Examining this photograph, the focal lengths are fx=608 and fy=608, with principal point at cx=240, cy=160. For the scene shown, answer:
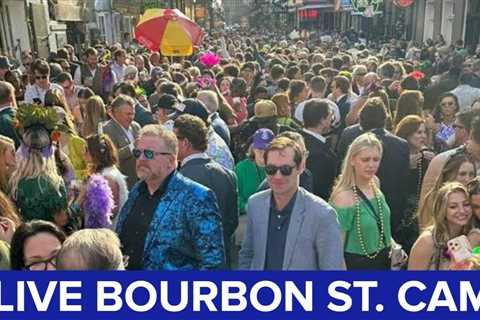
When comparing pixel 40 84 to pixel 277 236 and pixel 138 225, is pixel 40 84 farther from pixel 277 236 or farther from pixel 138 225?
pixel 277 236

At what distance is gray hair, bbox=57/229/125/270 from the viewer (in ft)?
8.22

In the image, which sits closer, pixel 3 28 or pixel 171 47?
pixel 171 47

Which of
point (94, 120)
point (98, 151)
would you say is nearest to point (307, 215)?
point (98, 151)

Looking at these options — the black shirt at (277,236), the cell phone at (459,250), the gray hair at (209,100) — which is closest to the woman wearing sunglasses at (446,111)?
the gray hair at (209,100)

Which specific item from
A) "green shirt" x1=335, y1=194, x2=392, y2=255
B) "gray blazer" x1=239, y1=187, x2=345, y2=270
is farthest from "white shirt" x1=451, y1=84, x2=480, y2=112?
"gray blazer" x1=239, y1=187, x2=345, y2=270

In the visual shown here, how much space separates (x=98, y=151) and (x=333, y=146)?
313 cm

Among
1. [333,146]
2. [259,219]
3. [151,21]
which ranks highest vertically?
[151,21]

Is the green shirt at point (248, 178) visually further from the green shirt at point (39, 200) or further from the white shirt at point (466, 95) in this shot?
the white shirt at point (466, 95)

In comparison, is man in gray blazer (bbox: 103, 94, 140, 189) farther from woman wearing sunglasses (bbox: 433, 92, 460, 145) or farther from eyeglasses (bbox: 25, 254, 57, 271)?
woman wearing sunglasses (bbox: 433, 92, 460, 145)

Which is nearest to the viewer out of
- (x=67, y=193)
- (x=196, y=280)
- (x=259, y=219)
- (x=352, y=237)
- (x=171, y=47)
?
(x=196, y=280)

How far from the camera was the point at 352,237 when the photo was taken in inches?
148

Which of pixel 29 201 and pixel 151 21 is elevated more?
pixel 151 21

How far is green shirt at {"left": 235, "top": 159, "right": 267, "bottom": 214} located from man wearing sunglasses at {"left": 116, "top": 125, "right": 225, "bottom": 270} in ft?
5.65

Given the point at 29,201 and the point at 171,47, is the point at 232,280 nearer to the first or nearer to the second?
the point at 29,201
